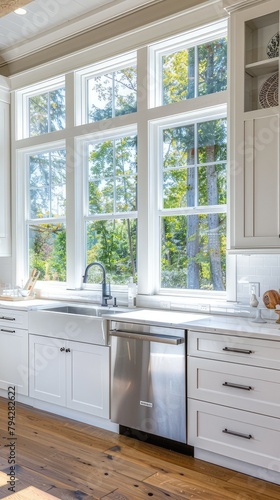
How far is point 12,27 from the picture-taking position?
4.31 m

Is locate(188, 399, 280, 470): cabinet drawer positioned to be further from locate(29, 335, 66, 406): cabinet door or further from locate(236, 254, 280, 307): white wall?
locate(29, 335, 66, 406): cabinet door

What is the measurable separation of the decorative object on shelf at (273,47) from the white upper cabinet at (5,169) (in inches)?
119

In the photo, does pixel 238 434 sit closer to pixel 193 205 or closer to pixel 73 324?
pixel 73 324

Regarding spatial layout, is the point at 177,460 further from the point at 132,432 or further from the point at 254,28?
the point at 254,28

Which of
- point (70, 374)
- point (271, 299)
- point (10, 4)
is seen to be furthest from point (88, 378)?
point (10, 4)

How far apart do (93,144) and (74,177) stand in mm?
371

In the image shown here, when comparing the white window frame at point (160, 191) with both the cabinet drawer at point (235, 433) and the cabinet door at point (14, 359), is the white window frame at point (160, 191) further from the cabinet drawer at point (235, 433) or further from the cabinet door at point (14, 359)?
the cabinet door at point (14, 359)

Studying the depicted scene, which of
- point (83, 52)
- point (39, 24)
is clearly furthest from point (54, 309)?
point (39, 24)

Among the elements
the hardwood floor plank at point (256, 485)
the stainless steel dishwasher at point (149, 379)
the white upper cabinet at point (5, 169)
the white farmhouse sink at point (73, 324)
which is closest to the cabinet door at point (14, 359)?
the white farmhouse sink at point (73, 324)

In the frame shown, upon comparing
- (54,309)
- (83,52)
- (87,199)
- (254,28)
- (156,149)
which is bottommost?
(54,309)

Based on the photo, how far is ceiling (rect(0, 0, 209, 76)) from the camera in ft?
12.3

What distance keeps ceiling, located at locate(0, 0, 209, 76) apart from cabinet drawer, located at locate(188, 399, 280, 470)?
300cm

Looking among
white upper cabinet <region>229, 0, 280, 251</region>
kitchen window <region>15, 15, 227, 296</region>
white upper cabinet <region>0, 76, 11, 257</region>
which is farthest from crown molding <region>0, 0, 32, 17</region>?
white upper cabinet <region>0, 76, 11, 257</region>

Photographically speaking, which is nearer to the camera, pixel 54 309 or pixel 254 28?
pixel 254 28
